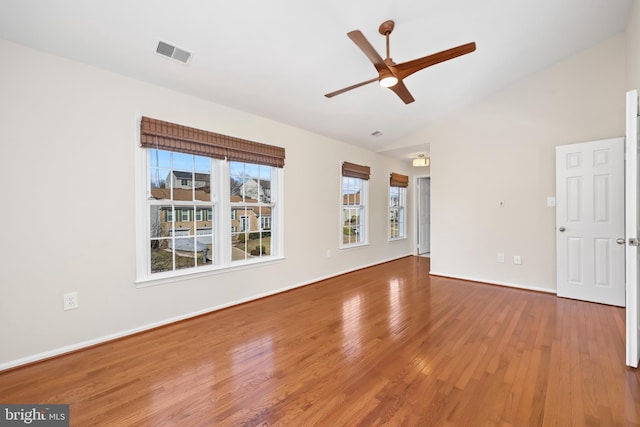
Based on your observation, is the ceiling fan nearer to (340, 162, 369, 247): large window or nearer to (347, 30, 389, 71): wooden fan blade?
(347, 30, 389, 71): wooden fan blade

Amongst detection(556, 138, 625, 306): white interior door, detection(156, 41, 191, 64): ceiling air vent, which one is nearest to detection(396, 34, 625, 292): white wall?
detection(556, 138, 625, 306): white interior door

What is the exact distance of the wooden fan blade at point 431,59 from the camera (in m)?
2.14

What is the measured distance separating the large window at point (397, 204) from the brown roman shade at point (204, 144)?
135 inches

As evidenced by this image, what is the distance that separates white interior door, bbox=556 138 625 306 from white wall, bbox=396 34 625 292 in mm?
196

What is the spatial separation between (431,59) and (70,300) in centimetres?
358

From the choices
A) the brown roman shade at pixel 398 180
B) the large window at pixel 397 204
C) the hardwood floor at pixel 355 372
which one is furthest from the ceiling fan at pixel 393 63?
the large window at pixel 397 204

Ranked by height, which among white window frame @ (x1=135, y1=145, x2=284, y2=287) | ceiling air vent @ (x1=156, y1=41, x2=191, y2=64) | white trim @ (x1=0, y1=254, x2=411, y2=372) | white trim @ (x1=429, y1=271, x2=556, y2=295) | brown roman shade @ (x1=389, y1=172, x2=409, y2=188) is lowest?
white trim @ (x1=429, y1=271, x2=556, y2=295)

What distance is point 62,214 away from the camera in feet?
7.59

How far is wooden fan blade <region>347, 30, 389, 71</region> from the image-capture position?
1.92 meters

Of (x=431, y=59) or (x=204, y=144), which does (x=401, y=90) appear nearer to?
(x=431, y=59)

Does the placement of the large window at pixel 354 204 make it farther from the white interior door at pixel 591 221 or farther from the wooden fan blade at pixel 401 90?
the white interior door at pixel 591 221

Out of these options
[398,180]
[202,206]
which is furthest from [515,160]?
[202,206]

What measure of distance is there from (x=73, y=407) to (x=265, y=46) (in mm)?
3044

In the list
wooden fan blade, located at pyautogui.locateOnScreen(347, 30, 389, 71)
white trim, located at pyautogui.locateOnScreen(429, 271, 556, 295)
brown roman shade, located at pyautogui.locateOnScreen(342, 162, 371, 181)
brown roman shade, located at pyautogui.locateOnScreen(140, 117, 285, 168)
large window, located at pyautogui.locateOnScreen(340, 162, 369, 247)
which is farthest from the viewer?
large window, located at pyautogui.locateOnScreen(340, 162, 369, 247)
